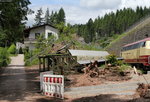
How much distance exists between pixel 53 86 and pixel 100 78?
4.66 meters

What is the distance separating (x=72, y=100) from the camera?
9461mm

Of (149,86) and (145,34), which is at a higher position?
(145,34)

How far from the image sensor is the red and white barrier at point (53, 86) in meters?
9.76

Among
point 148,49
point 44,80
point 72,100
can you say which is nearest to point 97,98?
point 72,100

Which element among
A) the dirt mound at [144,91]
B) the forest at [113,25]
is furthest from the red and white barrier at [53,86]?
the forest at [113,25]

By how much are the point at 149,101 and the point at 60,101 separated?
346 centimetres

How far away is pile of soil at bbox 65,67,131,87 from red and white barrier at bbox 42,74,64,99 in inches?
94.2

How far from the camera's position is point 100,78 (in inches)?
556

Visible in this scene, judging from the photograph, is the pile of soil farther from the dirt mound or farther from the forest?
the forest

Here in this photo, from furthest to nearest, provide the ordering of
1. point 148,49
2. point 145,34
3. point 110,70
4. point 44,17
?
point 44,17 < point 145,34 < point 148,49 < point 110,70

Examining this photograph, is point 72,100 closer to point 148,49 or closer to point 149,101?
point 149,101

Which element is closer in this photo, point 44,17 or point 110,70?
point 110,70

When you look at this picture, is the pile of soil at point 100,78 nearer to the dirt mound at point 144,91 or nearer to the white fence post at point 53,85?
the white fence post at point 53,85

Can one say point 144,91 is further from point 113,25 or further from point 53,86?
point 113,25
